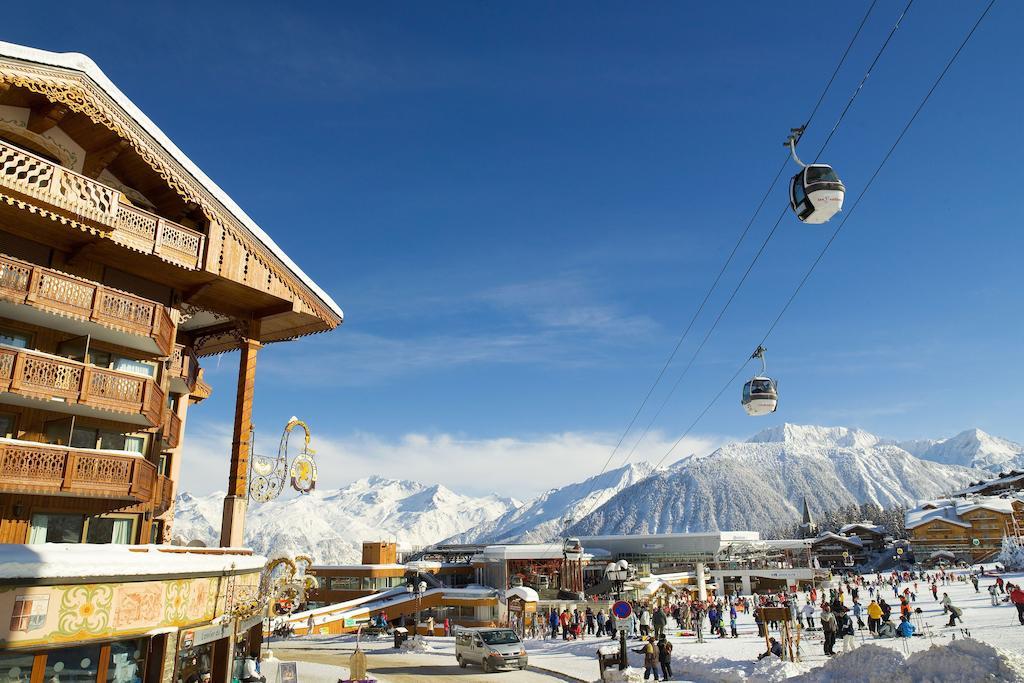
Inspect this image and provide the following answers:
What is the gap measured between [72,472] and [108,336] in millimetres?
4594

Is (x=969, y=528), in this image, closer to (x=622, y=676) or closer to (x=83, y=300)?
(x=622, y=676)

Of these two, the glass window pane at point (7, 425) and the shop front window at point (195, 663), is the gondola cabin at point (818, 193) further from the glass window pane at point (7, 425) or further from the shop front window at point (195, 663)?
the glass window pane at point (7, 425)

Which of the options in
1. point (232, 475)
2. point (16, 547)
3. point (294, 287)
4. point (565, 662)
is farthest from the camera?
point (565, 662)

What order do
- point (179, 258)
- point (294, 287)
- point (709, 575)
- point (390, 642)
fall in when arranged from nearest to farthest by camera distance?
1. point (179, 258)
2. point (294, 287)
3. point (390, 642)
4. point (709, 575)

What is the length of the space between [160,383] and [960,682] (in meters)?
23.8

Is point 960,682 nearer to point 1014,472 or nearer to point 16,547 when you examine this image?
A: point 16,547

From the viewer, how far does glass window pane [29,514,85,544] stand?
59.7 feet

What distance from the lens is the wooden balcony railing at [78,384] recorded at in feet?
55.3

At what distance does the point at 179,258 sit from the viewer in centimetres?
2058

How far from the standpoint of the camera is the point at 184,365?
25828 millimetres

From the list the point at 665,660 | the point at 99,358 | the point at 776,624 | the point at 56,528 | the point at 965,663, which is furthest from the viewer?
the point at 776,624

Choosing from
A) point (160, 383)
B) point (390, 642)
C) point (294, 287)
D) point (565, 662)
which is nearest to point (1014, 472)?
point (565, 662)

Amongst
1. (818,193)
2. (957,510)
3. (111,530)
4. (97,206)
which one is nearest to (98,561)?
(111,530)

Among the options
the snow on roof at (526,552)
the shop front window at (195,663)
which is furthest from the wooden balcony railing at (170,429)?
the snow on roof at (526,552)
